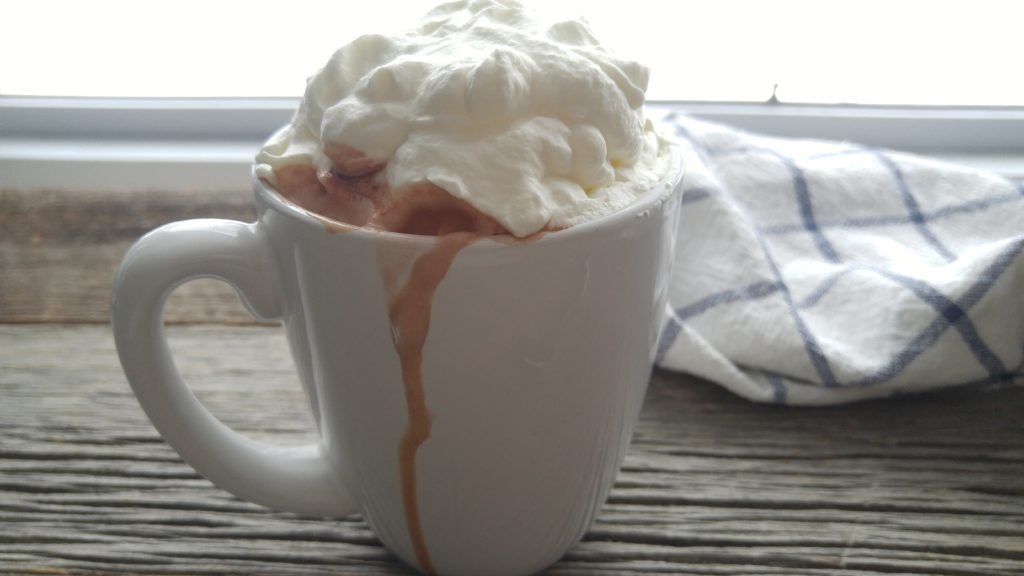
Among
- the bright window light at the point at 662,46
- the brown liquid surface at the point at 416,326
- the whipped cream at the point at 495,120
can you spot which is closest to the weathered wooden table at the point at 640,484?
the brown liquid surface at the point at 416,326

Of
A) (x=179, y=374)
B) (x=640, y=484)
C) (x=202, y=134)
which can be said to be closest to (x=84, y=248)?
(x=202, y=134)

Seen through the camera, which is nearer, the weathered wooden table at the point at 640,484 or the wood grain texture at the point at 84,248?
the weathered wooden table at the point at 640,484

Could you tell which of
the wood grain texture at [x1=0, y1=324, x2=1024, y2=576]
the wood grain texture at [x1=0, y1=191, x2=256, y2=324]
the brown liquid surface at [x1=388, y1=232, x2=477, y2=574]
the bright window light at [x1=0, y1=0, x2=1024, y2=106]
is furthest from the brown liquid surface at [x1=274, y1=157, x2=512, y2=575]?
the bright window light at [x1=0, y1=0, x2=1024, y2=106]

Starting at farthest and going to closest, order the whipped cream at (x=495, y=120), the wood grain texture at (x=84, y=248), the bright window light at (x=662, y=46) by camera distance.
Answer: the bright window light at (x=662, y=46)
the wood grain texture at (x=84, y=248)
the whipped cream at (x=495, y=120)

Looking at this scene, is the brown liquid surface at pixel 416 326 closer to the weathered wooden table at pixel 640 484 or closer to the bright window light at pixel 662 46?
the weathered wooden table at pixel 640 484

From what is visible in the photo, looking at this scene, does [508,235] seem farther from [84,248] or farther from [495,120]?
[84,248]

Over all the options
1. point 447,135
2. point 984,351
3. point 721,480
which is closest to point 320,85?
point 447,135
